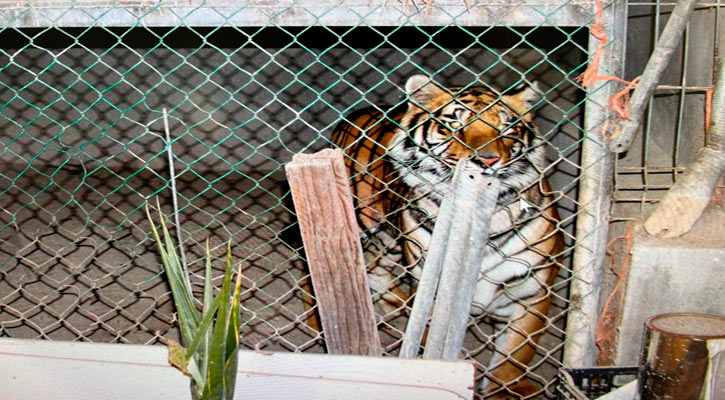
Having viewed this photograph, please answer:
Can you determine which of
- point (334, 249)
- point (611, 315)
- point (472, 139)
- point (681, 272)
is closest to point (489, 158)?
point (472, 139)

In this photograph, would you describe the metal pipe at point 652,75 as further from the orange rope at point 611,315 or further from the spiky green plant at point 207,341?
the spiky green plant at point 207,341

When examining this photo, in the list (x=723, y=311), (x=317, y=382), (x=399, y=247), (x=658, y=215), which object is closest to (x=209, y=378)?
(x=317, y=382)

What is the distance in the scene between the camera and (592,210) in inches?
75.7

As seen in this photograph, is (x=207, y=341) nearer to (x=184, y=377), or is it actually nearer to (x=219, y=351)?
(x=219, y=351)

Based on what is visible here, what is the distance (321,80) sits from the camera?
5.71 m

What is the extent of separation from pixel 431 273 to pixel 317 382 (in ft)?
1.42

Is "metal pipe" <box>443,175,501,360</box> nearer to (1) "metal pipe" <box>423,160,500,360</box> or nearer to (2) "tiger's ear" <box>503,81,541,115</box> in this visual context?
(1) "metal pipe" <box>423,160,500,360</box>

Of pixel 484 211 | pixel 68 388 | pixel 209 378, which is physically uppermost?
pixel 484 211

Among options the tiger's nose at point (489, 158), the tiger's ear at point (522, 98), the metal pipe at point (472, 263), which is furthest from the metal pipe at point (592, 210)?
the tiger's ear at point (522, 98)

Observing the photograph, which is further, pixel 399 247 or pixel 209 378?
pixel 399 247

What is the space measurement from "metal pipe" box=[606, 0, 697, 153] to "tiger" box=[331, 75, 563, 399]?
66 centimetres

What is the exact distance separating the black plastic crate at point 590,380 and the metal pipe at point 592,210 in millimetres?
68

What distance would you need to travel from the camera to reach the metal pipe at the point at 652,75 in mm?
1743

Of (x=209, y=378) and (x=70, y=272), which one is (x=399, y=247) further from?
(x=209, y=378)
